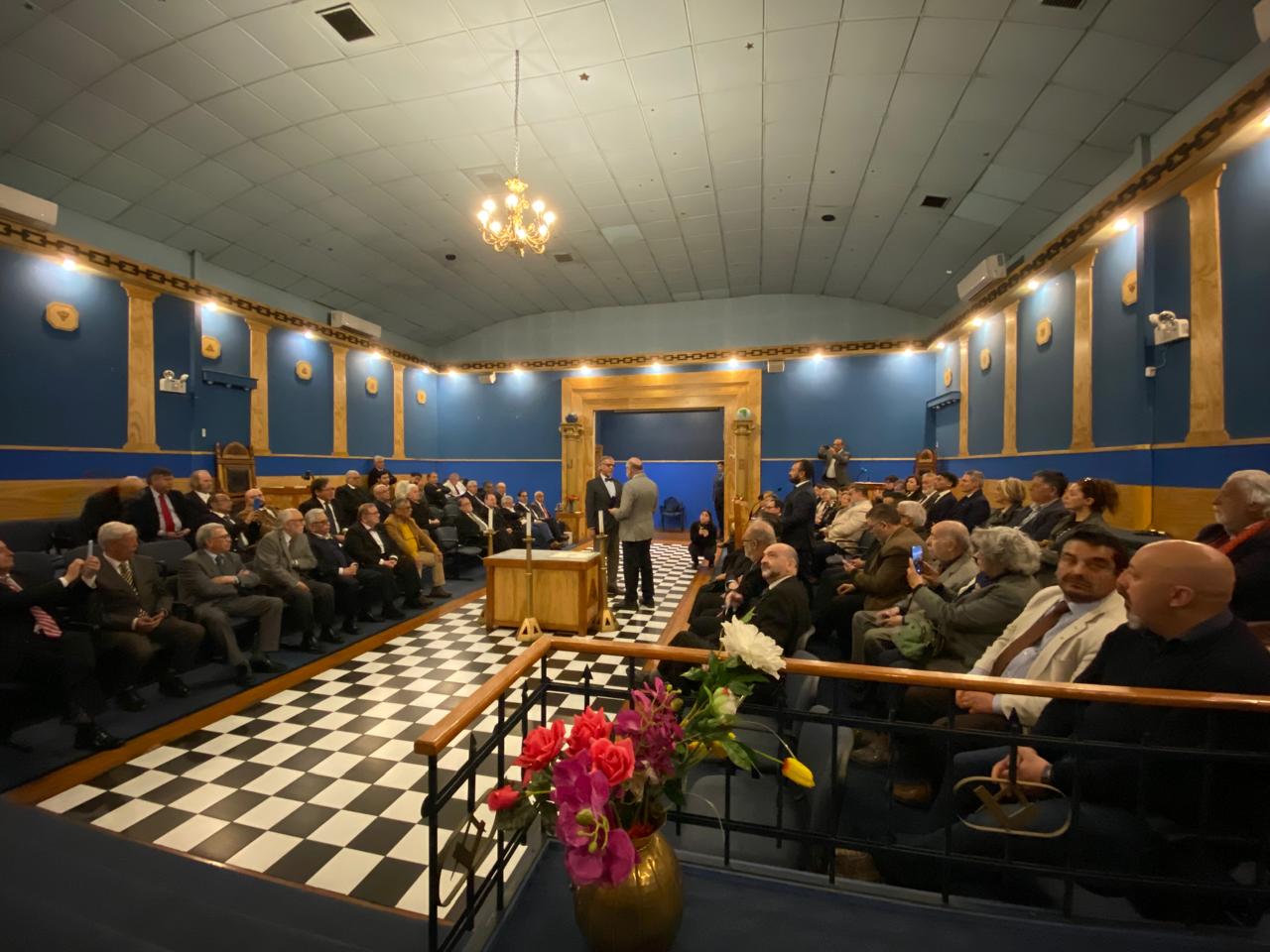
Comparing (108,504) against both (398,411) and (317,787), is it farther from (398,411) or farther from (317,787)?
(398,411)

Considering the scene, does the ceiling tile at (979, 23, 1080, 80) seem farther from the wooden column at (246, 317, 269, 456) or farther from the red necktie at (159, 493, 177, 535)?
the wooden column at (246, 317, 269, 456)

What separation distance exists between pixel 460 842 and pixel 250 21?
553 centimetres

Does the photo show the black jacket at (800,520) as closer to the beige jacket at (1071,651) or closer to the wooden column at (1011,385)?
the beige jacket at (1071,651)

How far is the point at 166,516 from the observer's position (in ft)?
17.0

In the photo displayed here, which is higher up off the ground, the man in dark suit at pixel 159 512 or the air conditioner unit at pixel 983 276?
the air conditioner unit at pixel 983 276

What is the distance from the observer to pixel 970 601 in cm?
249

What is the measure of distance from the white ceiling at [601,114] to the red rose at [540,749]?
186 inches

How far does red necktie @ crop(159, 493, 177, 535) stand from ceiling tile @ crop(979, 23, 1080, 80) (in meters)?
7.89

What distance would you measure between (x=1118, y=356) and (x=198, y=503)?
8.61 metres

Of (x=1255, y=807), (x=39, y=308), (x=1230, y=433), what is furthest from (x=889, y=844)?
(x=39, y=308)

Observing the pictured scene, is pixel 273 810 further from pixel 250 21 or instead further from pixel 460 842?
pixel 250 21

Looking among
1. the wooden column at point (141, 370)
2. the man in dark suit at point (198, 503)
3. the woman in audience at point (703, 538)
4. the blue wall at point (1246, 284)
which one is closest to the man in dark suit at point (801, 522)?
the woman in audience at point (703, 538)

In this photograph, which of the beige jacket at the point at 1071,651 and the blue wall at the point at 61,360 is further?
the blue wall at the point at 61,360

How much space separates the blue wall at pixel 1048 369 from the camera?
5488 mm
